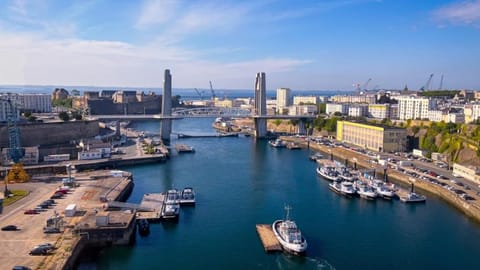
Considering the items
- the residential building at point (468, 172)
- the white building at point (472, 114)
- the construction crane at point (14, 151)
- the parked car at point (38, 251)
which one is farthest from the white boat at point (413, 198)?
the white building at point (472, 114)

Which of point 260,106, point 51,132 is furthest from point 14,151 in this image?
point 260,106

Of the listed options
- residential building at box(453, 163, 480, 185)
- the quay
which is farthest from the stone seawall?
residential building at box(453, 163, 480, 185)

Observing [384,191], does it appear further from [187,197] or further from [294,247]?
[187,197]

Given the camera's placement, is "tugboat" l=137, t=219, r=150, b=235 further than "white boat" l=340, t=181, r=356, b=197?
No

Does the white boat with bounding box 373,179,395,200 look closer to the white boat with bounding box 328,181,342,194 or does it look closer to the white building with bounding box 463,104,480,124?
the white boat with bounding box 328,181,342,194

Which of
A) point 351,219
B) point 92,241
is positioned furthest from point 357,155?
point 92,241

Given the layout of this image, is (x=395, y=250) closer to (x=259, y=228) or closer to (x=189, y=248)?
(x=259, y=228)
